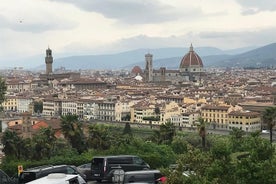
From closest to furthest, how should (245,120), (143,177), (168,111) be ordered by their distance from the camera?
(143,177), (245,120), (168,111)

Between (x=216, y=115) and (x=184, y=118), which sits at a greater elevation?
(x=216, y=115)

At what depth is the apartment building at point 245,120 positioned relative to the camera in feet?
208

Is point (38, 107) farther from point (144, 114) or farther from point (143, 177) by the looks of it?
point (143, 177)

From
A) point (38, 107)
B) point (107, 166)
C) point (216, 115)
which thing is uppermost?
point (107, 166)

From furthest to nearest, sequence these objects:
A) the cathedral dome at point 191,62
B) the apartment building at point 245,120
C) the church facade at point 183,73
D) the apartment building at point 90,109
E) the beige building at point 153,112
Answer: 1. the cathedral dome at point 191,62
2. the church facade at point 183,73
3. the apartment building at point 90,109
4. the beige building at point 153,112
5. the apartment building at point 245,120

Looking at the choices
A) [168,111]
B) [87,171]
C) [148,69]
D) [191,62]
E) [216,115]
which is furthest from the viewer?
[148,69]

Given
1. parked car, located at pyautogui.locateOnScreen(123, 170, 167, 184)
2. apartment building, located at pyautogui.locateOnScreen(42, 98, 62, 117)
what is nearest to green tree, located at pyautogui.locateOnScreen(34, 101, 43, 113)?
apartment building, located at pyautogui.locateOnScreen(42, 98, 62, 117)

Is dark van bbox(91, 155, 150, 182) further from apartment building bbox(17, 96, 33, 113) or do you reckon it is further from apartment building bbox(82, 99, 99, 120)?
apartment building bbox(17, 96, 33, 113)

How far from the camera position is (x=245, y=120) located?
2517 inches

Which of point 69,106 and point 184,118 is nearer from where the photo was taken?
point 184,118

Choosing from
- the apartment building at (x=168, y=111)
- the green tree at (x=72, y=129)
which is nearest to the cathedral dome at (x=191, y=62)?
the apartment building at (x=168, y=111)

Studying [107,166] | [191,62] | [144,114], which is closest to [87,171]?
[107,166]

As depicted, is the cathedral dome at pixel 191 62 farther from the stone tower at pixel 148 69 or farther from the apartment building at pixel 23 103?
the apartment building at pixel 23 103

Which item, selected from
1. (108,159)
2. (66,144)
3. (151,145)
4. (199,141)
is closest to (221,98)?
(199,141)
